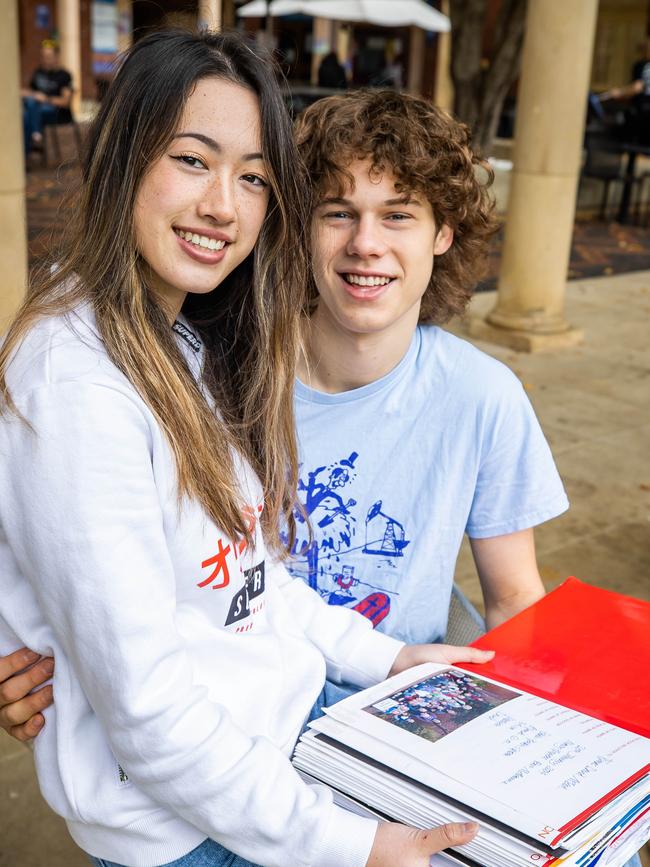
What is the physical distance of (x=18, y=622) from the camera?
145 centimetres

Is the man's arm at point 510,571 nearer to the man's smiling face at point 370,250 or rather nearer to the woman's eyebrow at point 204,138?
the man's smiling face at point 370,250

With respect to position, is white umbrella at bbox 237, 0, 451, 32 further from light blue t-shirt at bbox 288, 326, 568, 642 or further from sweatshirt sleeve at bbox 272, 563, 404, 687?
sweatshirt sleeve at bbox 272, 563, 404, 687

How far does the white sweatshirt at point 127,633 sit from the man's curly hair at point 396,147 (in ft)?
2.71

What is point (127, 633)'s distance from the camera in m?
1.30

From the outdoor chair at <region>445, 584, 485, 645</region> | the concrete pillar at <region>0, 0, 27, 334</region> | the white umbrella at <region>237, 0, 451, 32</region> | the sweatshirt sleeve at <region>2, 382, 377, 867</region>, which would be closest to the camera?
the sweatshirt sleeve at <region>2, 382, 377, 867</region>

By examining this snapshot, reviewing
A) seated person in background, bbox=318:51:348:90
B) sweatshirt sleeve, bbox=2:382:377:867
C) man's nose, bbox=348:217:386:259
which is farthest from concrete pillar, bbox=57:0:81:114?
sweatshirt sleeve, bbox=2:382:377:867

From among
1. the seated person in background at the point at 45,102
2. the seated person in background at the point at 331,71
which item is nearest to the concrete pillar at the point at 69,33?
the seated person in background at the point at 45,102

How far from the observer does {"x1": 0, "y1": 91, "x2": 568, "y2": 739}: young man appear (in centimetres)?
208

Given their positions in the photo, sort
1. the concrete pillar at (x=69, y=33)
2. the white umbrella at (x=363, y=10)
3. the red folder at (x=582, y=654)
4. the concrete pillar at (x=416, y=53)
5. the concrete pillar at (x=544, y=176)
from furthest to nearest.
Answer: the concrete pillar at (x=416, y=53) → the concrete pillar at (x=69, y=33) → the white umbrella at (x=363, y=10) → the concrete pillar at (x=544, y=176) → the red folder at (x=582, y=654)

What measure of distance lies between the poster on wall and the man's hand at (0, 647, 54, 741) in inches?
A: 1016

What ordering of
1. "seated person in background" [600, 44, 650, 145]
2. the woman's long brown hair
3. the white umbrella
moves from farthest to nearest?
1. "seated person in background" [600, 44, 650, 145]
2. the white umbrella
3. the woman's long brown hair

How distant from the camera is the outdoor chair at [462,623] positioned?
2334 millimetres

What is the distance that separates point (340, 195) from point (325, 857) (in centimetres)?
128

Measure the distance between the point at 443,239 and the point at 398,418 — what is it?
0.43 metres
